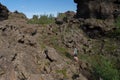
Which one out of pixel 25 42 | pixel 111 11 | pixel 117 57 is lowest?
pixel 117 57

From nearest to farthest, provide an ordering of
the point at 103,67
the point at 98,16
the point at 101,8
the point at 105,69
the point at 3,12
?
the point at 105,69 < the point at 103,67 < the point at 101,8 < the point at 98,16 < the point at 3,12

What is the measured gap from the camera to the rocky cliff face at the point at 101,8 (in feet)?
136

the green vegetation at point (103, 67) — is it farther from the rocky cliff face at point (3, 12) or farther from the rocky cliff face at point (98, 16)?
the rocky cliff face at point (3, 12)

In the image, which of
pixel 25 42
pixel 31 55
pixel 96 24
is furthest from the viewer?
pixel 96 24

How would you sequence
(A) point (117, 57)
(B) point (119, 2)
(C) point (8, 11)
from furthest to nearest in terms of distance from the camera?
(C) point (8, 11), (B) point (119, 2), (A) point (117, 57)

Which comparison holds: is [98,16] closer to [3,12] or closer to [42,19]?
[42,19]

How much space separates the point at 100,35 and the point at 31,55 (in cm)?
1360

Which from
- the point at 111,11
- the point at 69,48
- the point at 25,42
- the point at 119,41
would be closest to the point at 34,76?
the point at 25,42

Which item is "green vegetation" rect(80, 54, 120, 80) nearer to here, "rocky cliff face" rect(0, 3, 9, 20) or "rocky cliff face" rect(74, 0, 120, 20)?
"rocky cliff face" rect(74, 0, 120, 20)

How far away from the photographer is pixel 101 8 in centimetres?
4144

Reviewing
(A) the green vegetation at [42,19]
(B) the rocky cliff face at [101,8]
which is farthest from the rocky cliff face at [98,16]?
(A) the green vegetation at [42,19]

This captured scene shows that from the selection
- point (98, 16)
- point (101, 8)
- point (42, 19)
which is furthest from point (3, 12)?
point (101, 8)

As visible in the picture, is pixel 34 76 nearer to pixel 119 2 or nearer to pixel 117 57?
pixel 117 57

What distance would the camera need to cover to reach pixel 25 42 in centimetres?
3102
